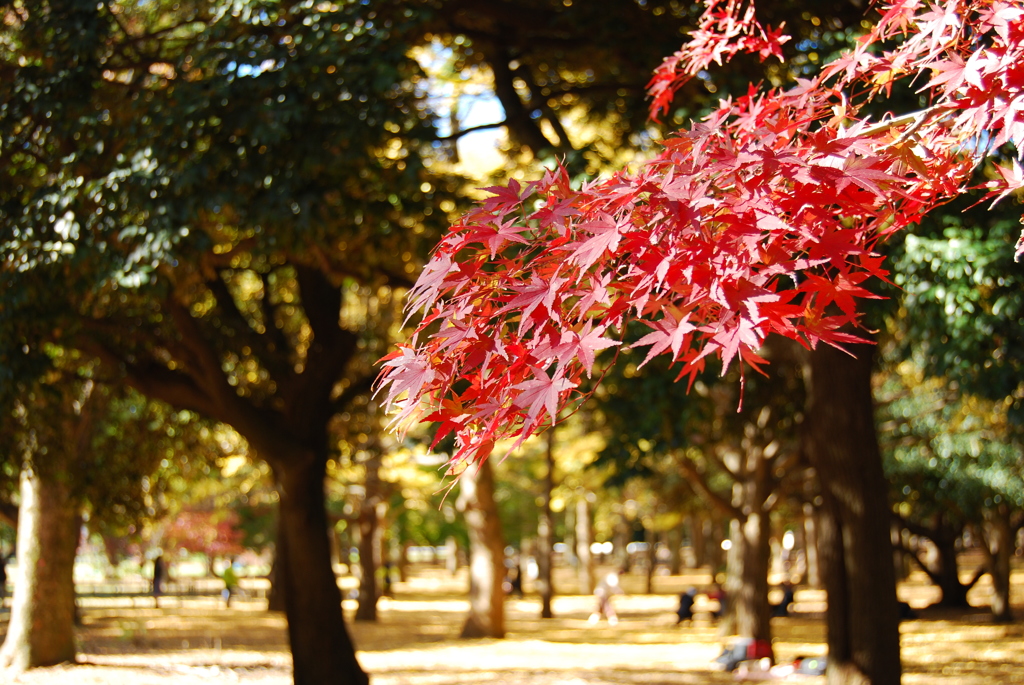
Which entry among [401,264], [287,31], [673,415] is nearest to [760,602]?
[673,415]

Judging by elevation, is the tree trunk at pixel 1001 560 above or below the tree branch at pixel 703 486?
below

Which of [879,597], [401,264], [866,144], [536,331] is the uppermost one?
[401,264]

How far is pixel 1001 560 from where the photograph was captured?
19375 millimetres

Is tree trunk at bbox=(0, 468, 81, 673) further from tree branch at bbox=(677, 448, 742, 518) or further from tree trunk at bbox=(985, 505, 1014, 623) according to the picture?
tree trunk at bbox=(985, 505, 1014, 623)

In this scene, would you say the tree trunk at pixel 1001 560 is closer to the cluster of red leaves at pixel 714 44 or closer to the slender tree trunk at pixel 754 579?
the slender tree trunk at pixel 754 579

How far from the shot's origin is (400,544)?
4344cm

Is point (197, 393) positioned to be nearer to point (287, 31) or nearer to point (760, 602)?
point (287, 31)

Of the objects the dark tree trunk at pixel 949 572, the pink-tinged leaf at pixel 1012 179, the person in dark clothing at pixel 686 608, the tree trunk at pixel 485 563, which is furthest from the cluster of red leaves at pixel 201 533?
the pink-tinged leaf at pixel 1012 179

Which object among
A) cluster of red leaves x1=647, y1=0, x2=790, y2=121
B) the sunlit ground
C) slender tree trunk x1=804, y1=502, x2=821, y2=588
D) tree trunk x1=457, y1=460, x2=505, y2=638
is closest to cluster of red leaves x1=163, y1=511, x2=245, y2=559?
the sunlit ground

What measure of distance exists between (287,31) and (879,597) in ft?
23.0

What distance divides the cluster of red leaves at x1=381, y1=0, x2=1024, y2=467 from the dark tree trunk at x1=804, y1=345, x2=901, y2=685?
222 inches

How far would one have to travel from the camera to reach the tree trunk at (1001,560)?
62.6 feet

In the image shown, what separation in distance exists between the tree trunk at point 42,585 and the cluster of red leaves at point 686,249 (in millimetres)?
11592

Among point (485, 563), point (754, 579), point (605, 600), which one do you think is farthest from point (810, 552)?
point (754, 579)
